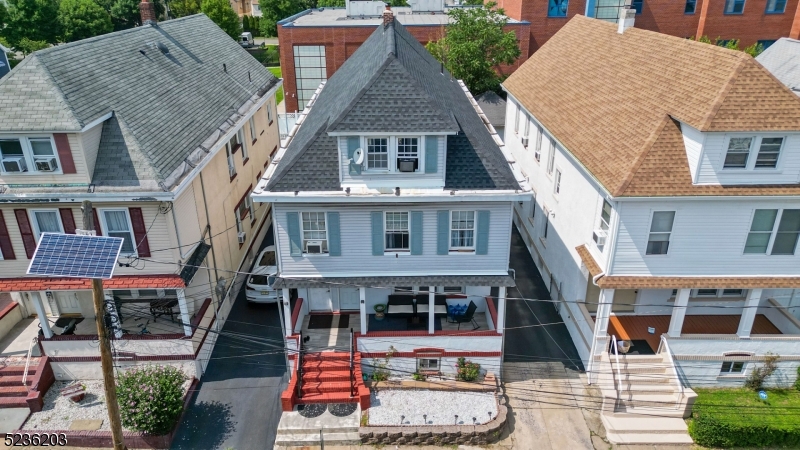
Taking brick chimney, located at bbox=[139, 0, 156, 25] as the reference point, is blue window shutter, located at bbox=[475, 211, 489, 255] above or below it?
below

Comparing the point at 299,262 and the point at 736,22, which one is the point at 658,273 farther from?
the point at 736,22

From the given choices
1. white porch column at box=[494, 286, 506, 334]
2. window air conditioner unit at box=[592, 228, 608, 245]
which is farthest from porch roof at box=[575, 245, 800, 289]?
white porch column at box=[494, 286, 506, 334]

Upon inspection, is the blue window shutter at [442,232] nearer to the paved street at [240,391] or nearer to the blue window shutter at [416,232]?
the blue window shutter at [416,232]

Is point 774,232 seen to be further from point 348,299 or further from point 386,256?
point 348,299

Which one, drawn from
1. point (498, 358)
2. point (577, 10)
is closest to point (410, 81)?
point (498, 358)

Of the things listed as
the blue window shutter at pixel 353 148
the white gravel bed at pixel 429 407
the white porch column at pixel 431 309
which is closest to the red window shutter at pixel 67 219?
the blue window shutter at pixel 353 148

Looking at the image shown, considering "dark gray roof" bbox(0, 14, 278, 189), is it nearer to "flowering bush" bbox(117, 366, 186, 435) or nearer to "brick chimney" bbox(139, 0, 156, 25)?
"brick chimney" bbox(139, 0, 156, 25)
